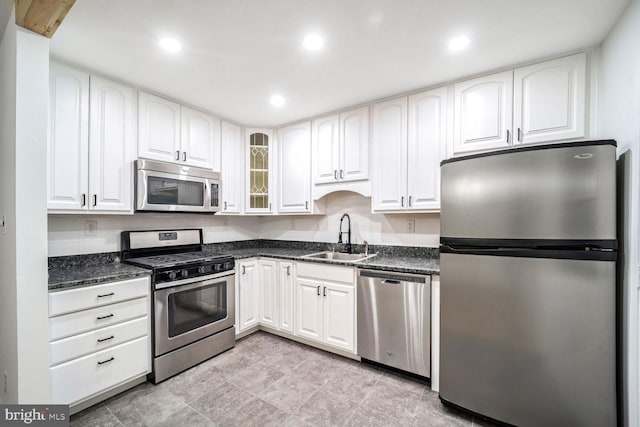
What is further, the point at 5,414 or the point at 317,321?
the point at 317,321

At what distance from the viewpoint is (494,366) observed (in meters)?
1.66

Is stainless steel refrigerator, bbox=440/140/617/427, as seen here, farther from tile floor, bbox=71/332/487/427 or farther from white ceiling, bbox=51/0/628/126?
white ceiling, bbox=51/0/628/126

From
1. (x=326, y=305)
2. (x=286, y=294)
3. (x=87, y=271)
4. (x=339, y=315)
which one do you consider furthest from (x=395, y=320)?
(x=87, y=271)

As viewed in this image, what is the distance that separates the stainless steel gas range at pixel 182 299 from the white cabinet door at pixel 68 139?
1.98 feet

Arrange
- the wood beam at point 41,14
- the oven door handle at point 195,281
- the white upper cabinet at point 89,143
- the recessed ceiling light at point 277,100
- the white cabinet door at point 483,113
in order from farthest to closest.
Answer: the recessed ceiling light at point 277,100 < the oven door handle at point 195,281 < the white cabinet door at point 483,113 < the white upper cabinet at point 89,143 < the wood beam at point 41,14

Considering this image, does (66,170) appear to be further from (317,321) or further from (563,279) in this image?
(563,279)

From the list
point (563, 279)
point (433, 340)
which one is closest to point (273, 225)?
point (433, 340)

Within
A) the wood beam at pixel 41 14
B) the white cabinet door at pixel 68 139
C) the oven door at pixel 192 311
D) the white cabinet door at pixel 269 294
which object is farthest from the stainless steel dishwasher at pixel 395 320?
the wood beam at pixel 41 14

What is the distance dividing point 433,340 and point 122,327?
2316mm

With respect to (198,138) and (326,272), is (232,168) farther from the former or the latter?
(326,272)

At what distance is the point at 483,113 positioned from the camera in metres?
2.13

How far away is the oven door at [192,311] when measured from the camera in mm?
2148

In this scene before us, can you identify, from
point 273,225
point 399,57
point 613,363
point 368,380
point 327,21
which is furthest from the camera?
point 273,225

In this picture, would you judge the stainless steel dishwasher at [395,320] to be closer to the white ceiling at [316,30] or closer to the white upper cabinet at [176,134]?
the white ceiling at [316,30]
